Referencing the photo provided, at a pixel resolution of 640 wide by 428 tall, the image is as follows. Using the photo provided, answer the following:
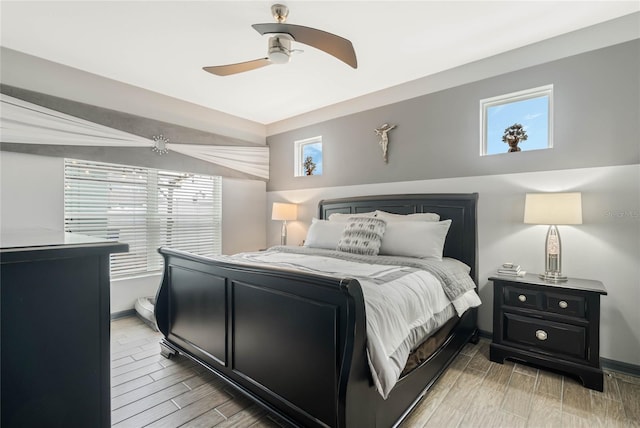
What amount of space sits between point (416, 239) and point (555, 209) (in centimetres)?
106

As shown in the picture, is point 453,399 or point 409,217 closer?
point 453,399

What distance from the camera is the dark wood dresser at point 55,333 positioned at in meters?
0.66

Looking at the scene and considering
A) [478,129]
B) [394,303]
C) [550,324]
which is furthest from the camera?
[478,129]

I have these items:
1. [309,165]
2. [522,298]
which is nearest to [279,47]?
[309,165]

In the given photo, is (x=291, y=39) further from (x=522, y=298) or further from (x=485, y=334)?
(x=485, y=334)

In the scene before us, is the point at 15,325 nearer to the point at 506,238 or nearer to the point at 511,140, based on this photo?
the point at 506,238

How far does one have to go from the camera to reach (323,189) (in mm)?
4309

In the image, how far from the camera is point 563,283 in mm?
2281

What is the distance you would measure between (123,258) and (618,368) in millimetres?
4851

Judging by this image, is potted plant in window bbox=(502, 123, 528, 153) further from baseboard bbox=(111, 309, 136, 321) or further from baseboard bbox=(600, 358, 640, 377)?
baseboard bbox=(111, 309, 136, 321)

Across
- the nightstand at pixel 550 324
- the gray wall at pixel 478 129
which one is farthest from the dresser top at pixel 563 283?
the gray wall at pixel 478 129

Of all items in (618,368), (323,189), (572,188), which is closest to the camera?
(618,368)

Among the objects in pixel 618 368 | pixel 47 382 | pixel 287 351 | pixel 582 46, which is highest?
pixel 582 46

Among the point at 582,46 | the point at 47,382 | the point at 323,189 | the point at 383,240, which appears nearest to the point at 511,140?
the point at 582,46
